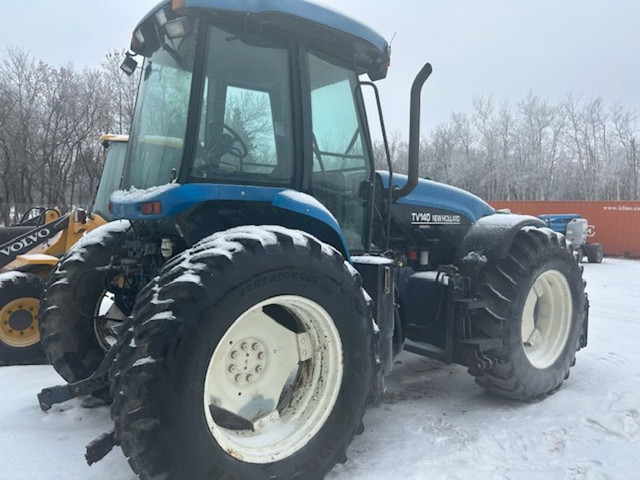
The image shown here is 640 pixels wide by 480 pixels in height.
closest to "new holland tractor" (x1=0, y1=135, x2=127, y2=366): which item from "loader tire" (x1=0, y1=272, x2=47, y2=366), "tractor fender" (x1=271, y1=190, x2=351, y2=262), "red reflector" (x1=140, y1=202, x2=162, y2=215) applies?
"loader tire" (x1=0, y1=272, x2=47, y2=366)

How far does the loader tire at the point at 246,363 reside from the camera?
2385 millimetres

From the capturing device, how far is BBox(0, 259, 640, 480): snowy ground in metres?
3.18

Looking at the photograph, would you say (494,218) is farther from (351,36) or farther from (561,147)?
(561,147)

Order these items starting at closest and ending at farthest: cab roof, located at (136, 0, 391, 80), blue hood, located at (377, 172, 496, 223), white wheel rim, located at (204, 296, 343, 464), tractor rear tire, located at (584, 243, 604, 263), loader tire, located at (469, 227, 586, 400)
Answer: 1. white wheel rim, located at (204, 296, 343, 464)
2. cab roof, located at (136, 0, 391, 80)
3. loader tire, located at (469, 227, 586, 400)
4. blue hood, located at (377, 172, 496, 223)
5. tractor rear tire, located at (584, 243, 604, 263)

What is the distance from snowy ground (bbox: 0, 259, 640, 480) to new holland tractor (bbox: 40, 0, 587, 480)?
1.03 ft

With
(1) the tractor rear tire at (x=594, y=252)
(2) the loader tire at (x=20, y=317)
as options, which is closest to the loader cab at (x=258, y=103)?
(2) the loader tire at (x=20, y=317)

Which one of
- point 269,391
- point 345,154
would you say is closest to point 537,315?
point 345,154

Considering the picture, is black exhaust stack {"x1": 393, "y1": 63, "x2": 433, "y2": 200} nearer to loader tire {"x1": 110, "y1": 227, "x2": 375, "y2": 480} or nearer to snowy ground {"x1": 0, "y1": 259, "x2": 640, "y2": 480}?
loader tire {"x1": 110, "y1": 227, "x2": 375, "y2": 480}

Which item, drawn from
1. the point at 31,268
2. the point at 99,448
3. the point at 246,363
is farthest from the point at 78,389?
the point at 31,268

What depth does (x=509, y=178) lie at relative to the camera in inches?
2058

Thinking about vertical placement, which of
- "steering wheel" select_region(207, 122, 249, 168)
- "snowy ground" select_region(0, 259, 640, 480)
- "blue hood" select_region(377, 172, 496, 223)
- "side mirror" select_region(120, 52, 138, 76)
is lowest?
"snowy ground" select_region(0, 259, 640, 480)

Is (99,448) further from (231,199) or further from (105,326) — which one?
(105,326)

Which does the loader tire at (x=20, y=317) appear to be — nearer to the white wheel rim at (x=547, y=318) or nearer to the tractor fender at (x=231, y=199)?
the tractor fender at (x=231, y=199)

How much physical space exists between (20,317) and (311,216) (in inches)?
167
